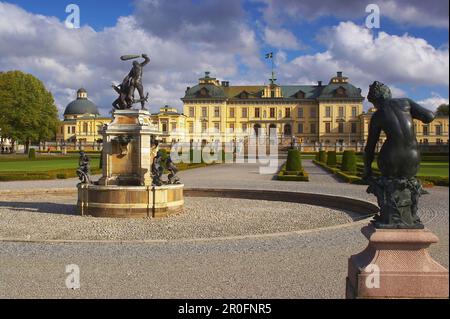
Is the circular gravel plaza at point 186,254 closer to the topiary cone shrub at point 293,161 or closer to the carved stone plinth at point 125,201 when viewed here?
the carved stone plinth at point 125,201

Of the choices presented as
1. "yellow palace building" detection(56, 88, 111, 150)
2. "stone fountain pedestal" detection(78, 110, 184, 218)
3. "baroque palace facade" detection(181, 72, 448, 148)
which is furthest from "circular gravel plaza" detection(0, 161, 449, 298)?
"yellow palace building" detection(56, 88, 111, 150)

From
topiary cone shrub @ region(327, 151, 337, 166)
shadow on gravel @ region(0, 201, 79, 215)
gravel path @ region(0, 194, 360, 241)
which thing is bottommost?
gravel path @ region(0, 194, 360, 241)

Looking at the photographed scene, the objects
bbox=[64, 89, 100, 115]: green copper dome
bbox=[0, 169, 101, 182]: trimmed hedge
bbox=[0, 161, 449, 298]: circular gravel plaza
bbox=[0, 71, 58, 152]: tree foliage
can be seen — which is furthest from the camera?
bbox=[64, 89, 100, 115]: green copper dome

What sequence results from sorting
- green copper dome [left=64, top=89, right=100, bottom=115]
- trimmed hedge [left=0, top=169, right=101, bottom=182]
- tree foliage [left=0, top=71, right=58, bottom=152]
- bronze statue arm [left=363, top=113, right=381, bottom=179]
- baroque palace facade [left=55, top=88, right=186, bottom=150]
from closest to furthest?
bronze statue arm [left=363, top=113, right=381, bottom=179]
trimmed hedge [left=0, top=169, right=101, bottom=182]
tree foliage [left=0, top=71, right=58, bottom=152]
baroque palace facade [left=55, top=88, right=186, bottom=150]
green copper dome [left=64, top=89, right=100, bottom=115]

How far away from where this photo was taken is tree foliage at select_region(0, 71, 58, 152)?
2141 inches

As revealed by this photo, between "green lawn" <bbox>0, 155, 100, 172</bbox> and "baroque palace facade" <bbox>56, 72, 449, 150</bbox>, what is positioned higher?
"baroque palace facade" <bbox>56, 72, 449, 150</bbox>

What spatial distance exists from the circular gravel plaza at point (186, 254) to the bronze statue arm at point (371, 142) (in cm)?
120

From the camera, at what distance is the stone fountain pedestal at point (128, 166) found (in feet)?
41.6

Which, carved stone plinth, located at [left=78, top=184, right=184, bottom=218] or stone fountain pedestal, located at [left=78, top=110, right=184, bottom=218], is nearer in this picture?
carved stone plinth, located at [left=78, top=184, right=184, bottom=218]

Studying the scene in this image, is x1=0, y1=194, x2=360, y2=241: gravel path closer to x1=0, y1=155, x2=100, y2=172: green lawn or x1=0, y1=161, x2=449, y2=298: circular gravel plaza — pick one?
x1=0, y1=161, x2=449, y2=298: circular gravel plaza

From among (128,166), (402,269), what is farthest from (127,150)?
(402,269)

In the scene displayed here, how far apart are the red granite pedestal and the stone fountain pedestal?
899cm

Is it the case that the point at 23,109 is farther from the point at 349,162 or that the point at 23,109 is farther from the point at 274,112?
the point at 274,112

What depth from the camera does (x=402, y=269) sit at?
4117mm
